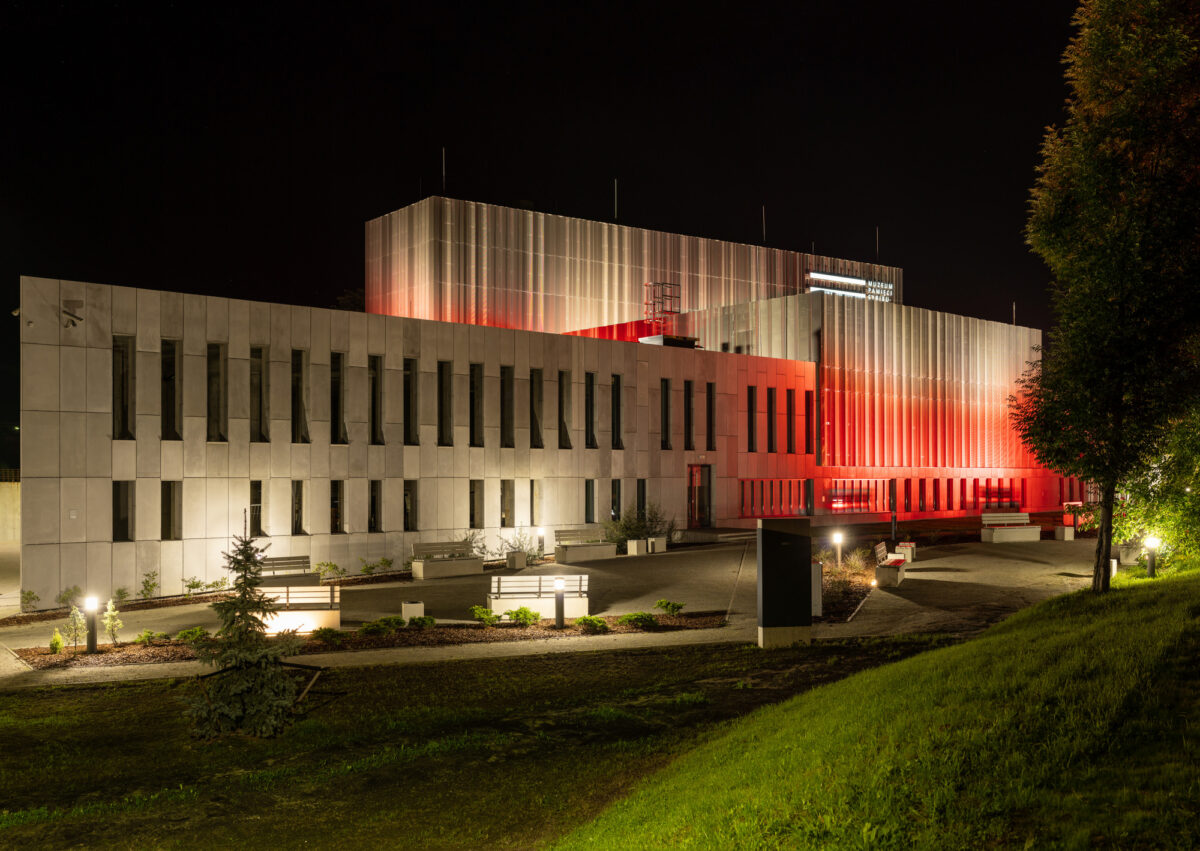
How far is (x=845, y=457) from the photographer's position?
5097 centimetres

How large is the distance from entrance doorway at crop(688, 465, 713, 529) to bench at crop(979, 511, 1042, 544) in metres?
12.1

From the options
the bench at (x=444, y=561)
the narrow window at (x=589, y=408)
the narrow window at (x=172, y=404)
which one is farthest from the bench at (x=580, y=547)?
the narrow window at (x=172, y=404)

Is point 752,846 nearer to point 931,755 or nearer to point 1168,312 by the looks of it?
point 931,755

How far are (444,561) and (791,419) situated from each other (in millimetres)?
24852

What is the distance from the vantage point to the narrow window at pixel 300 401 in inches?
1191

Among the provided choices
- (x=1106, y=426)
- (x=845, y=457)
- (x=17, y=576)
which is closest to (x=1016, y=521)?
(x=845, y=457)

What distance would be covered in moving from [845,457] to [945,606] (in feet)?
101

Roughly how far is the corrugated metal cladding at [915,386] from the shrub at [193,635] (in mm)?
38063

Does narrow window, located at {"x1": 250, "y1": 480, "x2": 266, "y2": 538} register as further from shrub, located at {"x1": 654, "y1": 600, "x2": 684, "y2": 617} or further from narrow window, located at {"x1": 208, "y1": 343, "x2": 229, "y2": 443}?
shrub, located at {"x1": 654, "y1": 600, "x2": 684, "y2": 617}

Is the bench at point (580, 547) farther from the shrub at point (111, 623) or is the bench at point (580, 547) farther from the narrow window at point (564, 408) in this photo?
the shrub at point (111, 623)

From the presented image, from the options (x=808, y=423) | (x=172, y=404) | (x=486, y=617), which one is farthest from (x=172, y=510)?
(x=808, y=423)

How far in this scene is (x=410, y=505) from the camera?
33062mm

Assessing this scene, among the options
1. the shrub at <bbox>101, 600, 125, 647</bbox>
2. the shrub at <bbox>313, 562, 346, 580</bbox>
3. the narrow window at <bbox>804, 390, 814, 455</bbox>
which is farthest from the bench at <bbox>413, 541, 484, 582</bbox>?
the narrow window at <bbox>804, 390, 814, 455</bbox>

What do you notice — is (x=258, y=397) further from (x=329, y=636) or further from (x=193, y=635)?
(x=193, y=635)
